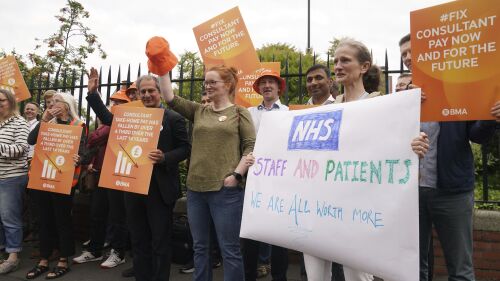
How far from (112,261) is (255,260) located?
2.11 meters

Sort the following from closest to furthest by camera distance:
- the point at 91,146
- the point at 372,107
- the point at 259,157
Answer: the point at 372,107, the point at 259,157, the point at 91,146

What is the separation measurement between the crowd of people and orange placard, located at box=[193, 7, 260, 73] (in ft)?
2.04

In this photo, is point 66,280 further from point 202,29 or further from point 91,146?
point 202,29

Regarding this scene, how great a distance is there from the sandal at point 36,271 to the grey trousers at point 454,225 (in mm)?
4000

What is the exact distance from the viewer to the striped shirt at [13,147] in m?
4.42

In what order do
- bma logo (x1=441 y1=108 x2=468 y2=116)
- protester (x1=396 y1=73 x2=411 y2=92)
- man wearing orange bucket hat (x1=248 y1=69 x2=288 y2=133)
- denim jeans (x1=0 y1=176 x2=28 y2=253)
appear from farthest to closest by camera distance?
1. denim jeans (x1=0 y1=176 x2=28 y2=253)
2. man wearing orange bucket hat (x1=248 y1=69 x2=288 y2=133)
3. protester (x1=396 y1=73 x2=411 y2=92)
4. bma logo (x1=441 y1=108 x2=468 y2=116)

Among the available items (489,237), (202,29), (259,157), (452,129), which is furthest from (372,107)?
(202,29)

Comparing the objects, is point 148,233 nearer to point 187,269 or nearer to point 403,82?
point 187,269

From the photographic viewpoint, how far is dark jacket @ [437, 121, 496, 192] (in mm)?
2357

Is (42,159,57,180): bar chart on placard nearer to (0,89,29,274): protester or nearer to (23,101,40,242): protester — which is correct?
(0,89,29,274): protester

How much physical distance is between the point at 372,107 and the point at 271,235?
3.08 ft

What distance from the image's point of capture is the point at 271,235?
7.86ft

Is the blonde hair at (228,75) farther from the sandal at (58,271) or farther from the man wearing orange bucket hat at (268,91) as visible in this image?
the sandal at (58,271)

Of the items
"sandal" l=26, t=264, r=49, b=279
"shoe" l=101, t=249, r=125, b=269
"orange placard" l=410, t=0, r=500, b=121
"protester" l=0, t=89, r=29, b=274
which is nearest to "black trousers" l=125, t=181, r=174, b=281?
"shoe" l=101, t=249, r=125, b=269
